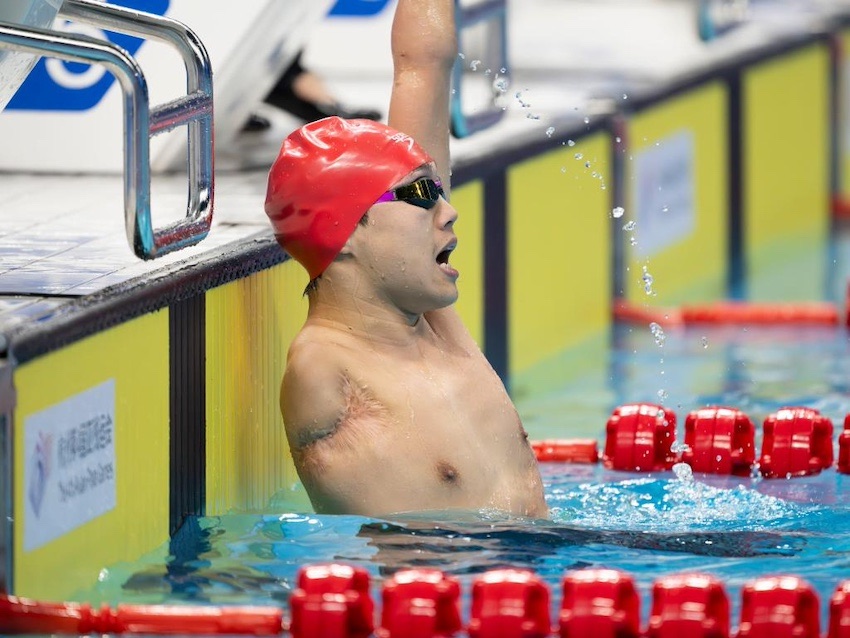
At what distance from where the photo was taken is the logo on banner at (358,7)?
22.0 ft

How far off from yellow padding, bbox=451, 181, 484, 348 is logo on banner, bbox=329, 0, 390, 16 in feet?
4.36

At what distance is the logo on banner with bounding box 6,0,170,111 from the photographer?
16.9ft

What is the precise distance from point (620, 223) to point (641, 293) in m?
0.31

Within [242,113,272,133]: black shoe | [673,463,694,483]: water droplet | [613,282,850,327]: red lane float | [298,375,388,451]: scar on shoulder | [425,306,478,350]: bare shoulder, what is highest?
[242,113,272,133]: black shoe

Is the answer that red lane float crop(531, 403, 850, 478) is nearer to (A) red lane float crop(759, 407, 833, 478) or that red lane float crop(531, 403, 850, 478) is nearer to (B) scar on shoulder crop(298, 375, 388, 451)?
(A) red lane float crop(759, 407, 833, 478)

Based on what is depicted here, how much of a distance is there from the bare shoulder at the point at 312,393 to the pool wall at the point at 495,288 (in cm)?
28

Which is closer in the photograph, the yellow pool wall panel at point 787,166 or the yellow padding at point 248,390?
the yellow padding at point 248,390

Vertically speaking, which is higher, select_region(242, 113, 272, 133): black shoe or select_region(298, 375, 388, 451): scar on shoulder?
select_region(242, 113, 272, 133): black shoe

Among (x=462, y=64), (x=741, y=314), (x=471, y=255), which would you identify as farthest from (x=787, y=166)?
(x=471, y=255)

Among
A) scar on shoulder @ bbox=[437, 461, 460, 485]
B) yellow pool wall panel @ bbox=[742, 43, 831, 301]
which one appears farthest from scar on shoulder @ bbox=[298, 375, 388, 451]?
yellow pool wall panel @ bbox=[742, 43, 831, 301]

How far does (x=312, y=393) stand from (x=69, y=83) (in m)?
2.12

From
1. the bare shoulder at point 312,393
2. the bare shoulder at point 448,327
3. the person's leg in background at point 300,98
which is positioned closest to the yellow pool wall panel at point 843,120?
the person's leg in background at point 300,98

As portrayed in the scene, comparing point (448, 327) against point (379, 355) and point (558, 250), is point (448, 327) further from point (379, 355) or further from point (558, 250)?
point (558, 250)

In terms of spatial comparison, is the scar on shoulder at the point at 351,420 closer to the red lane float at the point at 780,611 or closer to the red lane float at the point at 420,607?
the red lane float at the point at 420,607
